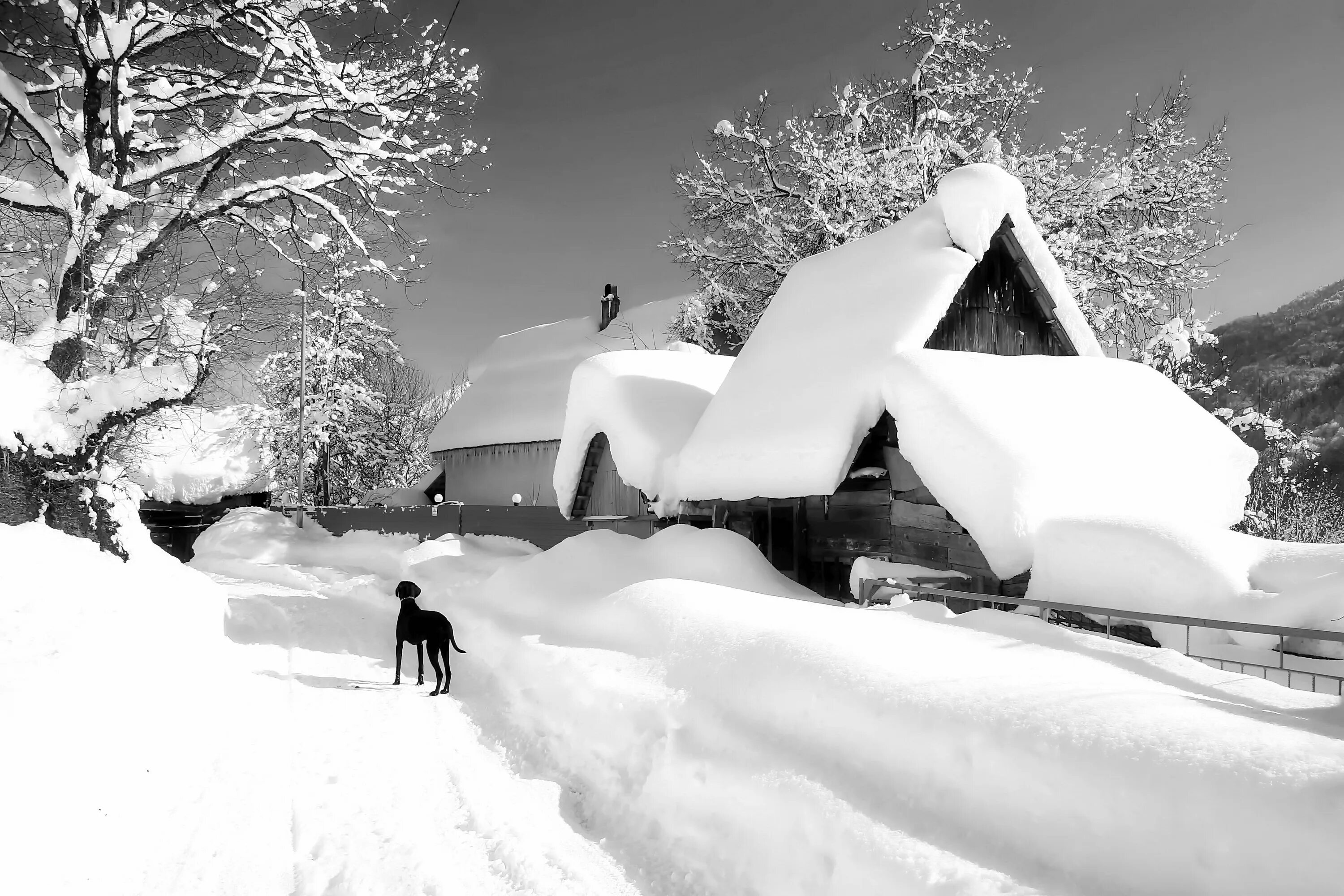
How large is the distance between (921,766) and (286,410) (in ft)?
111

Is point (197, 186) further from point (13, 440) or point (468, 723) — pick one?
point (468, 723)

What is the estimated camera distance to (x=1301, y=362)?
5938cm

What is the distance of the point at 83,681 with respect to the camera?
5258 millimetres

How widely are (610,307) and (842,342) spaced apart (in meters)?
24.2

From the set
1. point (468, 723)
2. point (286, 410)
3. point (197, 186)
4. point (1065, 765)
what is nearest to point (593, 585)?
point (468, 723)

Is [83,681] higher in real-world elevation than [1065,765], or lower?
lower

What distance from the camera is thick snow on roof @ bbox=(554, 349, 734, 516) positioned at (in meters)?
12.5

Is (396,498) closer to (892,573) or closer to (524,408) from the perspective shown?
(524,408)

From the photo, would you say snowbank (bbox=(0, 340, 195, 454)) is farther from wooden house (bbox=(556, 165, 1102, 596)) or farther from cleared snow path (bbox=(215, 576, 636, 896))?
wooden house (bbox=(556, 165, 1102, 596))

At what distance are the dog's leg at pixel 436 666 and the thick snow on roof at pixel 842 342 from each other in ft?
15.2

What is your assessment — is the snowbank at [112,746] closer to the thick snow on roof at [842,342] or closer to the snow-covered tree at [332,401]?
the thick snow on roof at [842,342]

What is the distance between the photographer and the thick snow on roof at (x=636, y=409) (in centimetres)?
1254

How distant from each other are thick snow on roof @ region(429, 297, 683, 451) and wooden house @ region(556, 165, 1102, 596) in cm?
1403

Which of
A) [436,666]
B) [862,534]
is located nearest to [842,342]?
[862,534]
